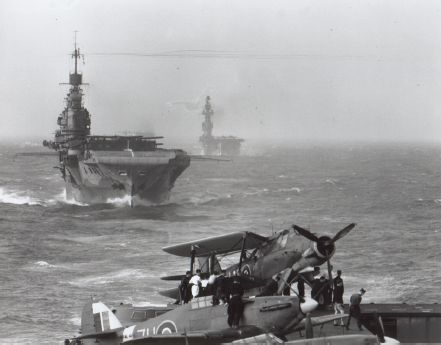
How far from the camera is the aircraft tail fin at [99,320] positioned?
2323 cm

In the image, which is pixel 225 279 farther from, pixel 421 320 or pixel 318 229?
pixel 318 229

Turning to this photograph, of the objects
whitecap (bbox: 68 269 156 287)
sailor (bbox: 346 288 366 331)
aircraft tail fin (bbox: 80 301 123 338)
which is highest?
sailor (bbox: 346 288 366 331)

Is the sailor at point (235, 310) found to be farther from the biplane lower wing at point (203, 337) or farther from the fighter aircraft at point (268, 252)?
the fighter aircraft at point (268, 252)

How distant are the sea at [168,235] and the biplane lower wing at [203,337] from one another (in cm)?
1505

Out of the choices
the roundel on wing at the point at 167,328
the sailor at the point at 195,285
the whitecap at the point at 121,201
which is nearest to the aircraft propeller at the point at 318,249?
the sailor at the point at 195,285

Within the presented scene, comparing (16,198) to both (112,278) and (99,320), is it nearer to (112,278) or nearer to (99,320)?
(112,278)

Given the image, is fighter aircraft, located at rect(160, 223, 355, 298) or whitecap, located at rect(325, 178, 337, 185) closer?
fighter aircraft, located at rect(160, 223, 355, 298)

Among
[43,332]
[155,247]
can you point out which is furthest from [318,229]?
[43,332]

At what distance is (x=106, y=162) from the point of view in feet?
249

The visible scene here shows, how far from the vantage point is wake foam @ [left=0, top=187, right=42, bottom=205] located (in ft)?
300

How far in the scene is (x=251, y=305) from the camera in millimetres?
19406

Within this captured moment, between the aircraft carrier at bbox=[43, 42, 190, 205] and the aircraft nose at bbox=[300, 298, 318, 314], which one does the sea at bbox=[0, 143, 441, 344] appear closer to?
the aircraft carrier at bbox=[43, 42, 190, 205]

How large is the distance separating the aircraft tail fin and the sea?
29.7ft

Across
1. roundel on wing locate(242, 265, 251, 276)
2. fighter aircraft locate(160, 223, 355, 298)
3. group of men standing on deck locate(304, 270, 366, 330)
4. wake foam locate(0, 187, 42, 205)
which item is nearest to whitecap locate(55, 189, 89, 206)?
wake foam locate(0, 187, 42, 205)
